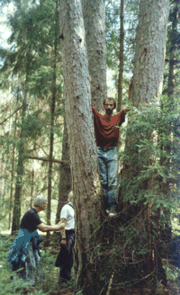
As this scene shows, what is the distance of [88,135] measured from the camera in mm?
3908

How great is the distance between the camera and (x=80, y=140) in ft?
12.7

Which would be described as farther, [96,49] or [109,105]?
[96,49]

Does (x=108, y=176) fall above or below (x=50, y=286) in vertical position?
above

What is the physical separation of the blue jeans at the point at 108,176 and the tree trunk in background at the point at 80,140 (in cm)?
33

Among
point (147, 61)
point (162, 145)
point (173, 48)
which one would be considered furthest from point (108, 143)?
point (173, 48)

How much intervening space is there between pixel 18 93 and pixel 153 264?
10714 millimetres

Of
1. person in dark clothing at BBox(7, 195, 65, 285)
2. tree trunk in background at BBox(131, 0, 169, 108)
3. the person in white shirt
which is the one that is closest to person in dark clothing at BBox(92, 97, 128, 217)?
tree trunk in background at BBox(131, 0, 169, 108)

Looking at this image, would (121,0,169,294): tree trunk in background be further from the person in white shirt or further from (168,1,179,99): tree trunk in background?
(168,1,179,99): tree trunk in background

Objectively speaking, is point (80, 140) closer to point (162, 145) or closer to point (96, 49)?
point (162, 145)

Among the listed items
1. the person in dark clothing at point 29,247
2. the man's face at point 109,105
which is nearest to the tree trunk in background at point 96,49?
the man's face at point 109,105

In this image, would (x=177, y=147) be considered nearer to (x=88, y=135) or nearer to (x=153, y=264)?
(x=88, y=135)

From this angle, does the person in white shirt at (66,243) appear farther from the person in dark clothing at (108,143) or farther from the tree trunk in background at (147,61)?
the tree trunk in background at (147,61)

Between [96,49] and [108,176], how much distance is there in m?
2.85

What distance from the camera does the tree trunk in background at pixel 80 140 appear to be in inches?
150
